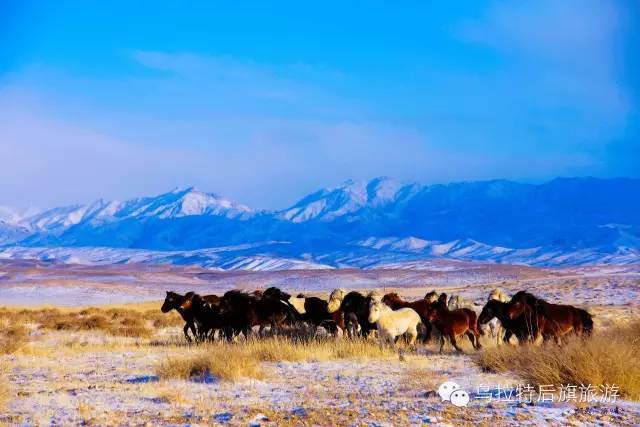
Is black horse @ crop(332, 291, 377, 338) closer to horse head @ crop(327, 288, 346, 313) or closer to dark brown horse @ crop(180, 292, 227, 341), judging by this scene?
horse head @ crop(327, 288, 346, 313)

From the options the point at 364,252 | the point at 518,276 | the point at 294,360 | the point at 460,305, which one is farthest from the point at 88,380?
the point at 364,252

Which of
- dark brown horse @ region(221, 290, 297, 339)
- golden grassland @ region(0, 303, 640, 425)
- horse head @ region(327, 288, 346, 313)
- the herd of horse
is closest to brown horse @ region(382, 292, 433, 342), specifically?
the herd of horse

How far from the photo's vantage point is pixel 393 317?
14.5 meters

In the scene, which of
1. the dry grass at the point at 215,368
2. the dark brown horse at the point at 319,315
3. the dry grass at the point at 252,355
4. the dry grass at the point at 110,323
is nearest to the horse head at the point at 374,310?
the dry grass at the point at 252,355

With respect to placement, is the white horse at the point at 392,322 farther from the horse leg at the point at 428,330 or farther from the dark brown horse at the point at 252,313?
the dark brown horse at the point at 252,313

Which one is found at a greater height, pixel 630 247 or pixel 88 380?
pixel 630 247

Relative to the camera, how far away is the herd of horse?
13.6 m

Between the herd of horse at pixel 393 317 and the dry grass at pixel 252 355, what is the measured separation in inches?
29.5

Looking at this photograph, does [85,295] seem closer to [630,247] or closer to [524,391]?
[524,391]

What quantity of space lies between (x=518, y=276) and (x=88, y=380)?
78.8m

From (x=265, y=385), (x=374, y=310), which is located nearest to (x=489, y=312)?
(x=374, y=310)

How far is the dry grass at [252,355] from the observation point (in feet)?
36.0

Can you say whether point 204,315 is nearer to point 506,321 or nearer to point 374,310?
point 374,310

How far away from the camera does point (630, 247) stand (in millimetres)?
181125
